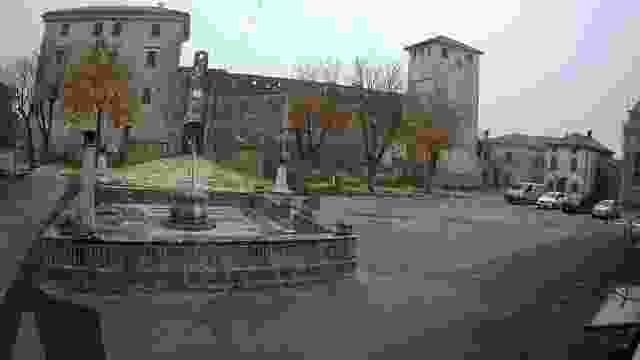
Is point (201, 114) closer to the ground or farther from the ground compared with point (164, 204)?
farther from the ground

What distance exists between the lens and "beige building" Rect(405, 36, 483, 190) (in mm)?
50438

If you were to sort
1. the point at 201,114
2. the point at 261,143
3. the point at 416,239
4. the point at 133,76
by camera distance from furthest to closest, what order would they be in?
the point at 261,143
the point at 133,76
the point at 416,239
the point at 201,114

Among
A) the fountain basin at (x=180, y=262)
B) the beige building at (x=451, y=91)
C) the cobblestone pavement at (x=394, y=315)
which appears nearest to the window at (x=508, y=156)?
the beige building at (x=451, y=91)

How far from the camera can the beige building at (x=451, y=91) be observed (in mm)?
50438

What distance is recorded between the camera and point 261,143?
3556cm

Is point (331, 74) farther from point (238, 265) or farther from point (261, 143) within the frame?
point (238, 265)

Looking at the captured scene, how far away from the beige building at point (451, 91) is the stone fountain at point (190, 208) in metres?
38.0

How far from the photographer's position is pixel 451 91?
52.6 metres

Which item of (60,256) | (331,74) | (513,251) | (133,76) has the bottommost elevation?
(513,251)

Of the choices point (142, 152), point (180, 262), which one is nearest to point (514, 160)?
point (142, 152)

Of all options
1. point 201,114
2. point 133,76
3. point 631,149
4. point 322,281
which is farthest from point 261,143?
point 322,281

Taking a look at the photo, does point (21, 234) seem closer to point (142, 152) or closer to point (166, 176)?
point (166, 176)

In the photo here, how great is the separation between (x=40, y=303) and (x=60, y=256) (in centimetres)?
90

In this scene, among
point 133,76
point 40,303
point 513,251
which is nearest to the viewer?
point 40,303
